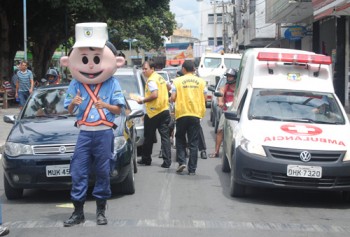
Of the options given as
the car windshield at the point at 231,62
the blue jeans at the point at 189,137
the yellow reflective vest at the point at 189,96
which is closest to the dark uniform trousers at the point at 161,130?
the blue jeans at the point at 189,137

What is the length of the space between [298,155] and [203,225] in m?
1.68

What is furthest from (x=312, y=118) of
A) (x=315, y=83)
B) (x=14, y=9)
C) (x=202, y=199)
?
(x=14, y=9)

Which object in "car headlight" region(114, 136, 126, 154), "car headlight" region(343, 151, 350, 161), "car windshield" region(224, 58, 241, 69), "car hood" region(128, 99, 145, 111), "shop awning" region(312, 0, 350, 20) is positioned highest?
"shop awning" region(312, 0, 350, 20)

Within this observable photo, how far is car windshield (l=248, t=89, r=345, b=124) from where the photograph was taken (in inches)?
324

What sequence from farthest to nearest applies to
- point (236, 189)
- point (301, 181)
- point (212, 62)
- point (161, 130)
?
point (212, 62) → point (161, 130) → point (236, 189) → point (301, 181)

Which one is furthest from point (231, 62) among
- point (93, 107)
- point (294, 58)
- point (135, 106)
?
point (93, 107)

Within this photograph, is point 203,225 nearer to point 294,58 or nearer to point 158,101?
point 294,58

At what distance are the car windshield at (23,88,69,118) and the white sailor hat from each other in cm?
229

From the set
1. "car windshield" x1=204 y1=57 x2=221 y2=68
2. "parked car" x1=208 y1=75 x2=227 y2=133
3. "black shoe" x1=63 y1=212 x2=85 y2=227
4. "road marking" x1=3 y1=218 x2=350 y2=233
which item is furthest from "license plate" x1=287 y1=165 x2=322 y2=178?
"car windshield" x1=204 y1=57 x2=221 y2=68

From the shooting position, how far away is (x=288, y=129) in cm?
776

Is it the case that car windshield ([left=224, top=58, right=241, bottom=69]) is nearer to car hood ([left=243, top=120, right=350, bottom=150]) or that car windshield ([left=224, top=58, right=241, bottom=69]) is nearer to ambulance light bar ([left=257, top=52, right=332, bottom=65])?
ambulance light bar ([left=257, top=52, right=332, bottom=65])

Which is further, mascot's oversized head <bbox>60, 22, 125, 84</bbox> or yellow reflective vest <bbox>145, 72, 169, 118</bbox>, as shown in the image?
yellow reflective vest <bbox>145, 72, 169, 118</bbox>

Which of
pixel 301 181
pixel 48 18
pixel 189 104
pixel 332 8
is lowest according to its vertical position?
pixel 301 181

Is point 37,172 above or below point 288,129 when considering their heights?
below
